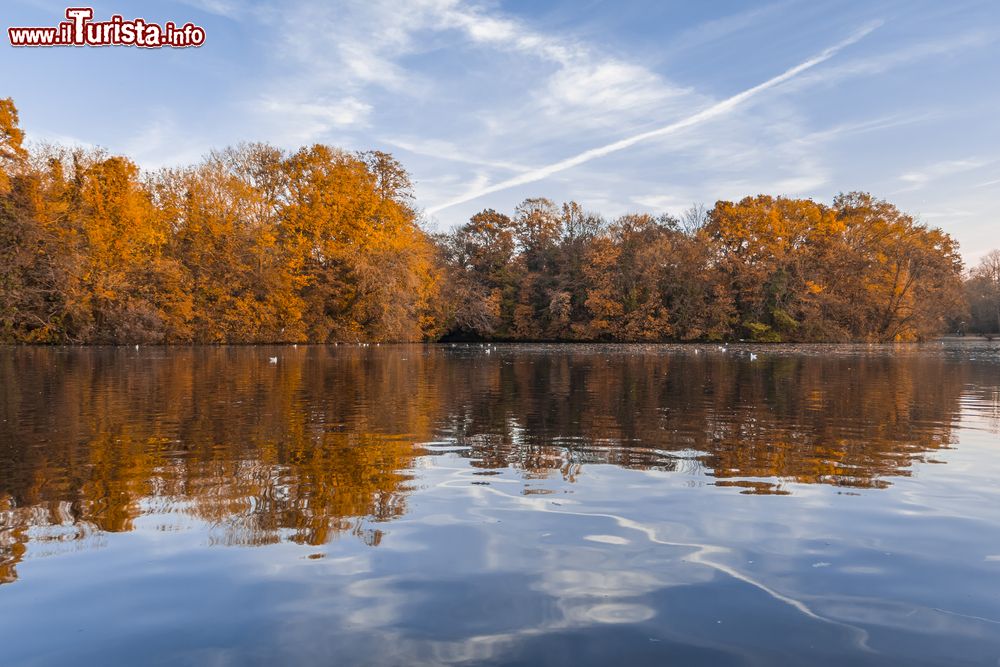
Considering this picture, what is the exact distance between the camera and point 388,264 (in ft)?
198

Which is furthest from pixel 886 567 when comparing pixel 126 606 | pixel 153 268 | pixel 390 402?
pixel 153 268

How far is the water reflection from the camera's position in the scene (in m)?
7.11

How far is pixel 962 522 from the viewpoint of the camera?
679cm

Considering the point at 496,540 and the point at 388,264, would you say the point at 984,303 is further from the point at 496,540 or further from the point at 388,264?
the point at 496,540

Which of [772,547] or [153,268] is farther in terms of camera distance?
[153,268]

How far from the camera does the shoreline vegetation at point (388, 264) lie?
50344mm

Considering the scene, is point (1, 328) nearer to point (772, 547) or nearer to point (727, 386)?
point (727, 386)

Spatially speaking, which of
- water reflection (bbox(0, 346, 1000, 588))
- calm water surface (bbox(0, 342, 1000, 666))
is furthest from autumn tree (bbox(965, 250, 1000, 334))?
calm water surface (bbox(0, 342, 1000, 666))

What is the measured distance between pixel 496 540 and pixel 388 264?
182 feet

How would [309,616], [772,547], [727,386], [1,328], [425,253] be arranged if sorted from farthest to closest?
[425,253] → [1,328] → [727,386] → [772,547] → [309,616]

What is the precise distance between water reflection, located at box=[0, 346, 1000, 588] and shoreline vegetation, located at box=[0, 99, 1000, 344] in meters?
30.9

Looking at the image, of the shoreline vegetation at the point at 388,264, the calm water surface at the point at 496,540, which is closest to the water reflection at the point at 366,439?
the calm water surface at the point at 496,540

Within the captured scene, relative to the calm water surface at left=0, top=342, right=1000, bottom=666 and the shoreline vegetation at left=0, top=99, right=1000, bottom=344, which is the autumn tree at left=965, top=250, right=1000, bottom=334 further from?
the calm water surface at left=0, top=342, right=1000, bottom=666

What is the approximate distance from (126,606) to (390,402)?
1202 centimetres
